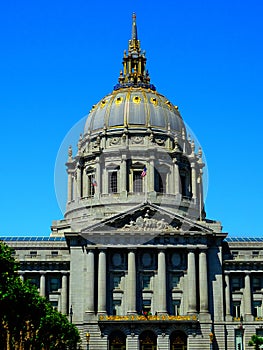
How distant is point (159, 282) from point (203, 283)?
6676mm

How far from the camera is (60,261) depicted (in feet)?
383

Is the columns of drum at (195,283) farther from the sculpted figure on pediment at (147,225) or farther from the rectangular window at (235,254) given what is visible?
the rectangular window at (235,254)

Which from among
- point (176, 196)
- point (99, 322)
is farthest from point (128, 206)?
point (99, 322)

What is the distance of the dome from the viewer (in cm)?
14450

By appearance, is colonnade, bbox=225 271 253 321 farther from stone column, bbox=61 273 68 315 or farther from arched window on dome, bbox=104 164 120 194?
arched window on dome, bbox=104 164 120 194

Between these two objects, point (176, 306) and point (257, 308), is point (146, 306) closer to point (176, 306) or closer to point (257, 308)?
point (176, 306)

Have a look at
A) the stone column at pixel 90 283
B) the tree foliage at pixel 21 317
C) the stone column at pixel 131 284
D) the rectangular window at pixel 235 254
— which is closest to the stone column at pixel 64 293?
the stone column at pixel 90 283

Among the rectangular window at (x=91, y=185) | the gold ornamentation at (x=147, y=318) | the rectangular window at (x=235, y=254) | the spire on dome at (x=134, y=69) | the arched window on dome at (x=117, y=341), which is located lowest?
the arched window on dome at (x=117, y=341)

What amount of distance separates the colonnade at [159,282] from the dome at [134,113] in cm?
3786

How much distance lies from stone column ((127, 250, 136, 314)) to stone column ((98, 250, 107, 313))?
370 cm

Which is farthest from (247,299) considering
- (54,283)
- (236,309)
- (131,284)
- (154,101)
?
(154,101)

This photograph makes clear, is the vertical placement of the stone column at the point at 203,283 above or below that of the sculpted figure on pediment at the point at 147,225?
below

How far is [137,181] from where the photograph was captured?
13600 centimetres

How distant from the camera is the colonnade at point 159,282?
111m
